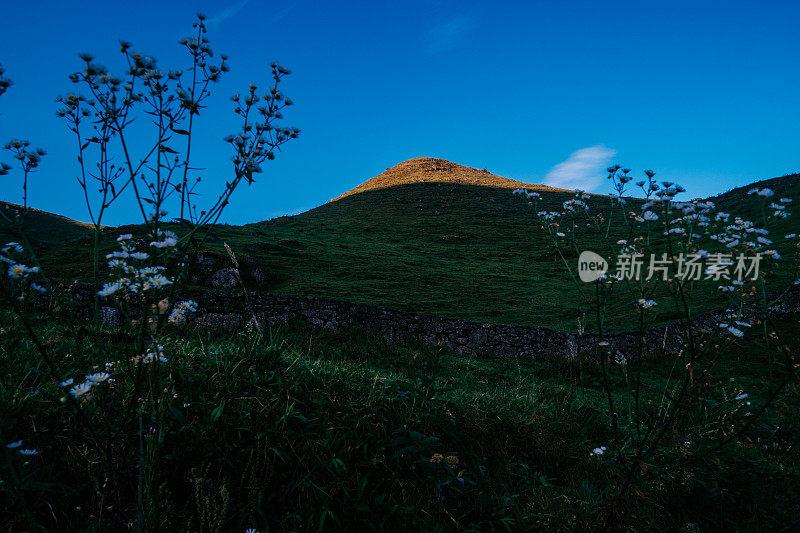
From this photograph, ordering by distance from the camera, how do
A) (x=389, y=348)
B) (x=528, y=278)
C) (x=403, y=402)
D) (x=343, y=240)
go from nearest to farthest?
(x=403, y=402) → (x=389, y=348) → (x=528, y=278) → (x=343, y=240)

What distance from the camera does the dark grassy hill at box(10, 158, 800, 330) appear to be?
18750 millimetres

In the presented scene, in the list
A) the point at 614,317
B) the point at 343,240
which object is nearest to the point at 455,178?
the point at 343,240

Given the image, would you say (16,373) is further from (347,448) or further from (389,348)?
(389,348)

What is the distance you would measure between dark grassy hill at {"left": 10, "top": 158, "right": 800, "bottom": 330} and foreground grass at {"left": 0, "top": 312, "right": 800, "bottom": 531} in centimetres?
151

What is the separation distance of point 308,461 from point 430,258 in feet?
96.8

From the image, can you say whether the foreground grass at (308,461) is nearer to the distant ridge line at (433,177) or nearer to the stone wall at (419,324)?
the stone wall at (419,324)

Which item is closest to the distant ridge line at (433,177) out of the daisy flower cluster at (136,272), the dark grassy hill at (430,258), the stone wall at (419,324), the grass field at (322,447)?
the dark grassy hill at (430,258)

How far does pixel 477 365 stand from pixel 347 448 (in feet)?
22.0

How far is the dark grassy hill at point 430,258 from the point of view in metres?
18.8

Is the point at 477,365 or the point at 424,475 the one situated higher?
the point at 424,475

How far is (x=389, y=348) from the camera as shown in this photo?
10203 mm

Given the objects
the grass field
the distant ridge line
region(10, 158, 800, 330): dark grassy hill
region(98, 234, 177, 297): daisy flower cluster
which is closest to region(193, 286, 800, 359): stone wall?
region(10, 158, 800, 330): dark grassy hill

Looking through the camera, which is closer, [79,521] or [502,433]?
[79,521]

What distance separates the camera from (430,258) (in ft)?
106
